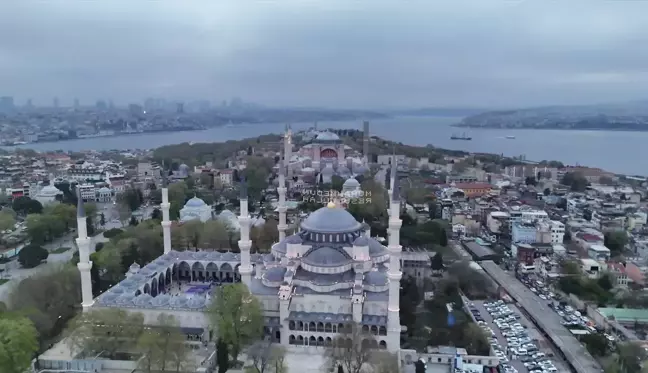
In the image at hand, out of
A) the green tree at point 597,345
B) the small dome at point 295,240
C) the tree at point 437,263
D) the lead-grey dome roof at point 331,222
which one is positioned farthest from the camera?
the tree at point 437,263

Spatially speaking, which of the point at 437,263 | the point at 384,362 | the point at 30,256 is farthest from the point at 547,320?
the point at 30,256

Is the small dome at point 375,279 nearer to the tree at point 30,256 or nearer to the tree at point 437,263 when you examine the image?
the tree at point 437,263

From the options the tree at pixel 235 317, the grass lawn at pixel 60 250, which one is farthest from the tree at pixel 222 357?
the grass lawn at pixel 60 250

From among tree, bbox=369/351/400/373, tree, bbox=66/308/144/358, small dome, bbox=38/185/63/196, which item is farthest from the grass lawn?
tree, bbox=369/351/400/373

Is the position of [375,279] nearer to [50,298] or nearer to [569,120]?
[50,298]

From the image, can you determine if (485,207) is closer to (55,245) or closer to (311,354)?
(311,354)

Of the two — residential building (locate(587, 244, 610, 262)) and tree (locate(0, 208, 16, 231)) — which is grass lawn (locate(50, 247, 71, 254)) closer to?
tree (locate(0, 208, 16, 231))
